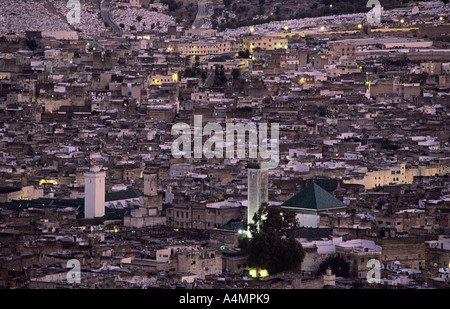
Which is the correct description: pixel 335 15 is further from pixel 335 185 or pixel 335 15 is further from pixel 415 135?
pixel 335 185

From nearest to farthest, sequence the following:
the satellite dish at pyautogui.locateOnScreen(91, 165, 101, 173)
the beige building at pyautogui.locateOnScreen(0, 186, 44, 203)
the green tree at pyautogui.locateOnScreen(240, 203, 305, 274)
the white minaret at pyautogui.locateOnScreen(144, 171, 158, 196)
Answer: the green tree at pyautogui.locateOnScreen(240, 203, 305, 274) < the white minaret at pyautogui.locateOnScreen(144, 171, 158, 196) < the satellite dish at pyautogui.locateOnScreen(91, 165, 101, 173) < the beige building at pyautogui.locateOnScreen(0, 186, 44, 203)

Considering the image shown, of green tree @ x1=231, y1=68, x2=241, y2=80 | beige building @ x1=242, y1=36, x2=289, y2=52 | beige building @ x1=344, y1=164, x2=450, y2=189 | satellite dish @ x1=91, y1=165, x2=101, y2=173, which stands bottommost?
beige building @ x1=344, y1=164, x2=450, y2=189

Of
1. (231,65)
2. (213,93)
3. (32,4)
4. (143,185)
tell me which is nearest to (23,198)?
(143,185)

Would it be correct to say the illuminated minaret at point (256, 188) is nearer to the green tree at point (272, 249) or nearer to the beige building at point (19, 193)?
the green tree at point (272, 249)

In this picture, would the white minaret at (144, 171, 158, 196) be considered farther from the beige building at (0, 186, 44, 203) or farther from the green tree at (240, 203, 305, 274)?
the green tree at (240, 203, 305, 274)

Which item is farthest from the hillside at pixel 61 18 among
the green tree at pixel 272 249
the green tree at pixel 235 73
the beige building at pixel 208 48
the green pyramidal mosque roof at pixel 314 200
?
the green tree at pixel 272 249

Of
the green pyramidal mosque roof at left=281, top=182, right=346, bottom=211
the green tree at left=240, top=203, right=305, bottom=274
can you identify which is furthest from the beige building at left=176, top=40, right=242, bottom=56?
the green tree at left=240, top=203, right=305, bottom=274
